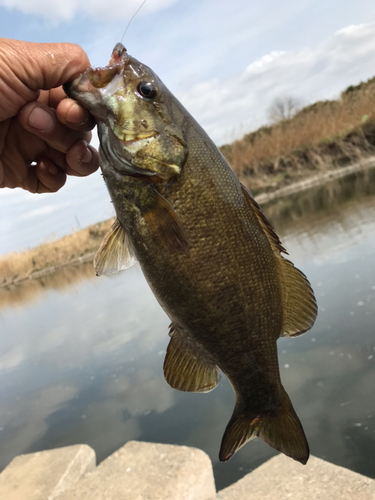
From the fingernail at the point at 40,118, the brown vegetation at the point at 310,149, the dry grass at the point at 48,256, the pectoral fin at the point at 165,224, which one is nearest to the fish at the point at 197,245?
the pectoral fin at the point at 165,224

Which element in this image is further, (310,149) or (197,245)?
(310,149)

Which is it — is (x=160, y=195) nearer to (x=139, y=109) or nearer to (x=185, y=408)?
(x=139, y=109)

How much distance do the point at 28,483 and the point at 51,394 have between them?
Answer: 10.1 ft

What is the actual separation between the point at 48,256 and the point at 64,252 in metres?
1.50

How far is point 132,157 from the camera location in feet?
5.32

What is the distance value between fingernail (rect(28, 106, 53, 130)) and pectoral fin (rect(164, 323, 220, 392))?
1208 millimetres

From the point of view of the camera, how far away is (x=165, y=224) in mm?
1560

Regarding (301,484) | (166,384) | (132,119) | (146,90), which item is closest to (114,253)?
(132,119)

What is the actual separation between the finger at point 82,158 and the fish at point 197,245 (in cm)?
58

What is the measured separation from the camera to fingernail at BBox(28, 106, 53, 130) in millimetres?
2066

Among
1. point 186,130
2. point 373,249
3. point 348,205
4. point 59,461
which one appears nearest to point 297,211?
point 348,205

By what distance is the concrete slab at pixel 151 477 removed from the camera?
3668 millimetres

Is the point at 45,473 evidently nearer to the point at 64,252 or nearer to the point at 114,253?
the point at 114,253

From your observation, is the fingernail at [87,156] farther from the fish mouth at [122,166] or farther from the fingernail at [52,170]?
the fish mouth at [122,166]
